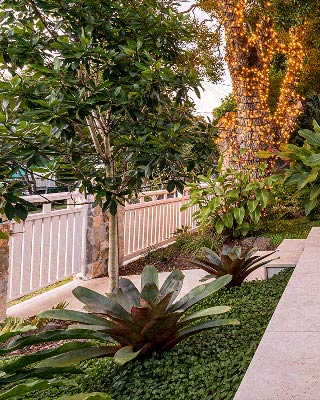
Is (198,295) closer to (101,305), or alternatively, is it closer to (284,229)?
(101,305)

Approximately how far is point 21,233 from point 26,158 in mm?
2192

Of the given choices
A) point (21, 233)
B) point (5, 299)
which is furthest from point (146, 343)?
point (21, 233)

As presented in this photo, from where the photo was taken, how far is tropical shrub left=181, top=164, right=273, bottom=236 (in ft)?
21.1

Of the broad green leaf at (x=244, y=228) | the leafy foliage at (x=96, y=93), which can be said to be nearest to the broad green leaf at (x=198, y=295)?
the leafy foliage at (x=96, y=93)

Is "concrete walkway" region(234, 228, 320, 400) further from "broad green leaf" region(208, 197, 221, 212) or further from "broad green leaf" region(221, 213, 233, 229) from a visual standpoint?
"broad green leaf" region(221, 213, 233, 229)

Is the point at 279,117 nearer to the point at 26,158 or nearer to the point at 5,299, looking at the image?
the point at 5,299

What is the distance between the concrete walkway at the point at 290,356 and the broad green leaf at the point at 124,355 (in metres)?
0.54

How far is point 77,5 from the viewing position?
9.30ft

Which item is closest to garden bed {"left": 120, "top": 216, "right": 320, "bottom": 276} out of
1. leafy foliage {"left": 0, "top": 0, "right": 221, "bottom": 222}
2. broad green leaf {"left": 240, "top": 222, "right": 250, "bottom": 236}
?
broad green leaf {"left": 240, "top": 222, "right": 250, "bottom": 236}

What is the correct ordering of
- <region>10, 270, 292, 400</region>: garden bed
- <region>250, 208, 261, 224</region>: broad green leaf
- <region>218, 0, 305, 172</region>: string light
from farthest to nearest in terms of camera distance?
<region>218, 0, 305, 172</region>: string light, <region>250, 208, 261, 224</region>: broad green leaf, <region>10, 270, 292, 400</region>: garden bed

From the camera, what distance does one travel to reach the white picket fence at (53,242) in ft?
14.7

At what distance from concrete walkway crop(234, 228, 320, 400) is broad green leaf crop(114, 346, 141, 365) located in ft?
1.78

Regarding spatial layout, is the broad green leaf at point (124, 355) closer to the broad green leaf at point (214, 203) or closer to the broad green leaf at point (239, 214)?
the broad green leaf at point (214, 203)

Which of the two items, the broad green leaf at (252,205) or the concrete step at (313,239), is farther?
the broad green leaf at (252,205)
